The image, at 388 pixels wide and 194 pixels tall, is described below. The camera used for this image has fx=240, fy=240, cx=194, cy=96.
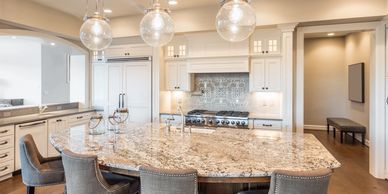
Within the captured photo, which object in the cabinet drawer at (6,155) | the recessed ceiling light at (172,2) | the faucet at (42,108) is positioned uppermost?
the recessed ceiling light at (172,2)

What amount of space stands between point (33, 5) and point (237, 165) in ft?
15.0

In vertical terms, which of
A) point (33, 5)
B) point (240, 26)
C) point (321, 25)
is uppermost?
point (33, 5)

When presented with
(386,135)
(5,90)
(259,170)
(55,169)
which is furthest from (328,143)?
(5,90)

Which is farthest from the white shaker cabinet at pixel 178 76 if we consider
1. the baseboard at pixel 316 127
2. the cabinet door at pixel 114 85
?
the baseboard at pixel 316 127

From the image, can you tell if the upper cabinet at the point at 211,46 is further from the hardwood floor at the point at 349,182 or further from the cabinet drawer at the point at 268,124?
the hardwood floor at the point at 349,182

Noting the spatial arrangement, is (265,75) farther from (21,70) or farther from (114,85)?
(21,70)

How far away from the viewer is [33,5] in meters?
4.24

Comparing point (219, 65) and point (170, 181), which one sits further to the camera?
point (219, 65)

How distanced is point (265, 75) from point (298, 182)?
329 centimetres

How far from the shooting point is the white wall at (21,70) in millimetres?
8211

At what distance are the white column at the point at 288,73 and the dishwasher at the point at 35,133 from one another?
13.9 feet

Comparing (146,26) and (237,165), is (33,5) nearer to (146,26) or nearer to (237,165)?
(146,26)

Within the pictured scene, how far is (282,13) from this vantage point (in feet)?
13.4

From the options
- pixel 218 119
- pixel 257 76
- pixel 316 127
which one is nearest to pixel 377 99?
pixel 257 76
